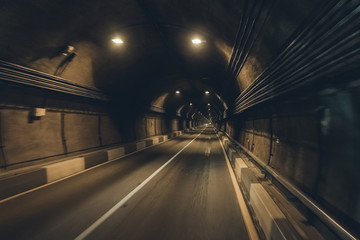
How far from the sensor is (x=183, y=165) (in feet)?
28.3

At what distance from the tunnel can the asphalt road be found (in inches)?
1.5

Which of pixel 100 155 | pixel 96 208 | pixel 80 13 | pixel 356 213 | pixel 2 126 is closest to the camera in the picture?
pixel 356 213

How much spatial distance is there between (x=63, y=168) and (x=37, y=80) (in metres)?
3.95

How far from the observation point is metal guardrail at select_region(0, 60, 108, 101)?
5.56 meters

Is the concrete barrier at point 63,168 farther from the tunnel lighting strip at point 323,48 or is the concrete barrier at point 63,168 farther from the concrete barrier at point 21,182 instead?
the tunnel lighting strip at point 323,48

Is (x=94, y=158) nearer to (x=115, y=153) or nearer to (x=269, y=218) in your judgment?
(x=115, y=153)

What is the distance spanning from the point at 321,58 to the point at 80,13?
706cm

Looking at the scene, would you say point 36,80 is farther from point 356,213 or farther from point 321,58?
point 356,213

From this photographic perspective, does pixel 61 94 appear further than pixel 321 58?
Yes

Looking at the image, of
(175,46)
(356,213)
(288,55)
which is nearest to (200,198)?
(356,213)

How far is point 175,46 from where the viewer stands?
8812 millimetres

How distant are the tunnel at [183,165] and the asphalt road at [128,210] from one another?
39 mm

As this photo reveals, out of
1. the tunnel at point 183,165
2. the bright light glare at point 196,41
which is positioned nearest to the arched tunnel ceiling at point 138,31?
the tunnel at point 183,165

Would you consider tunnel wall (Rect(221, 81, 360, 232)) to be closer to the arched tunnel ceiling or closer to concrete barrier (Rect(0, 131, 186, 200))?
the arched tunnel ceiling
